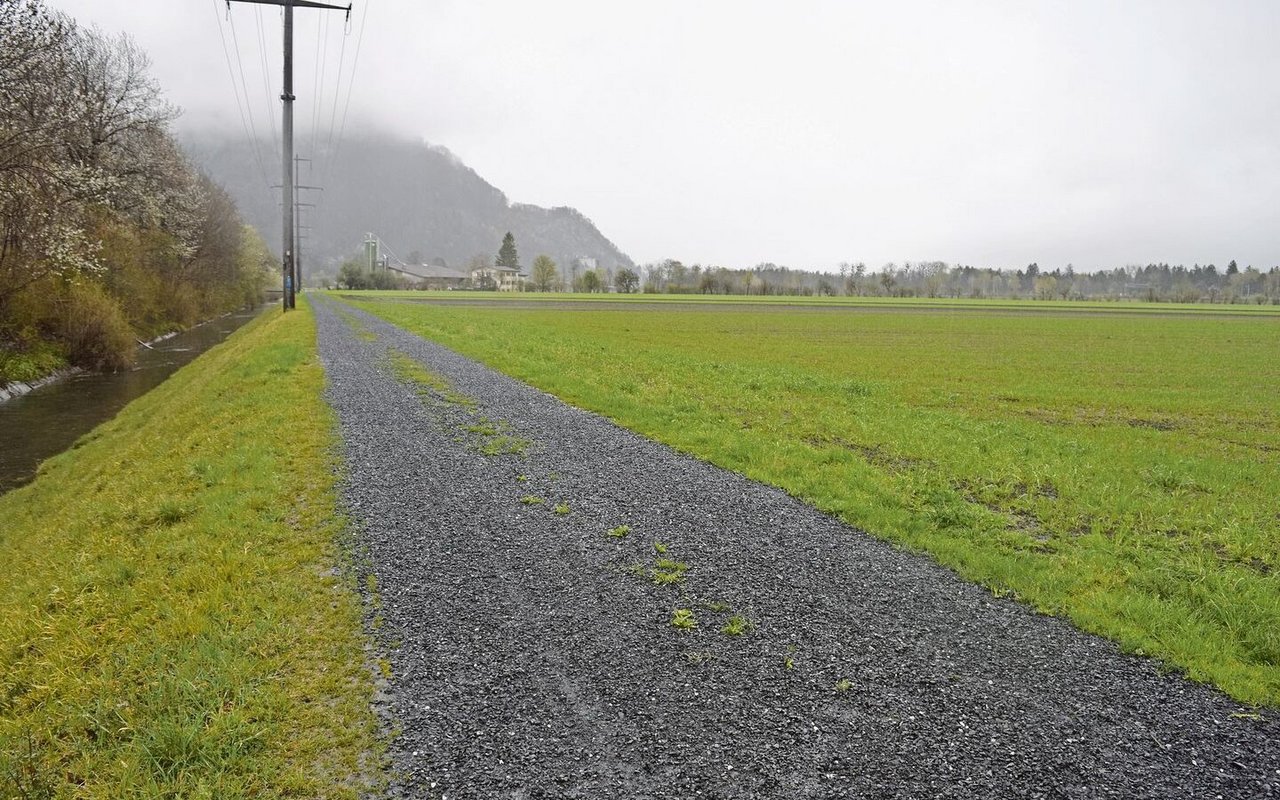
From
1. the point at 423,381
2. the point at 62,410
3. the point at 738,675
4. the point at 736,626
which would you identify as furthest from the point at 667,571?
the point at 62,410

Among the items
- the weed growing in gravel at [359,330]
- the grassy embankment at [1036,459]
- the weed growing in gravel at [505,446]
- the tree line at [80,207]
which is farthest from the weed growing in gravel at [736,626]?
the weed growing in gravel at [359,330]

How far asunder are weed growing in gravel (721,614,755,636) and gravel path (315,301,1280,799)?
3.1 inches

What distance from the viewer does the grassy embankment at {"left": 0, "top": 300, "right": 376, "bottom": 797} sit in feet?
14.0

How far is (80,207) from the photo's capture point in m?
25.9

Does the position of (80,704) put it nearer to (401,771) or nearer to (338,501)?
(401,771)

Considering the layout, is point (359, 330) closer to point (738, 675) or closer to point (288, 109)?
point (288, 109)

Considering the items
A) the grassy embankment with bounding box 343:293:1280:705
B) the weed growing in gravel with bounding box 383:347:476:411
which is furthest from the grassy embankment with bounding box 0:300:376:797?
the grassy embankment with bounding box 343:293:1280:705

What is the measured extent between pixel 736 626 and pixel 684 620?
18.0 inches

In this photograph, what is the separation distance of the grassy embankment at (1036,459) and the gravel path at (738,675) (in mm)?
834

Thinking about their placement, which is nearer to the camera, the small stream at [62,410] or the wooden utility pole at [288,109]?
the small stream at [62,410]

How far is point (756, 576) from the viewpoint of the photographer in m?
7.02

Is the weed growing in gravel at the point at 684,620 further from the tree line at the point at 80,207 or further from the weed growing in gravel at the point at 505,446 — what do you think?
the tree line at the point at 80,207

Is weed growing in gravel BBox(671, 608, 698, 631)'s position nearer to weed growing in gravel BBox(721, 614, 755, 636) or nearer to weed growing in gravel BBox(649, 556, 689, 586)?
weed growing in gravel BBox(721, 614, 755, 636)

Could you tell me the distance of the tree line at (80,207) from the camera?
66.9 feet
